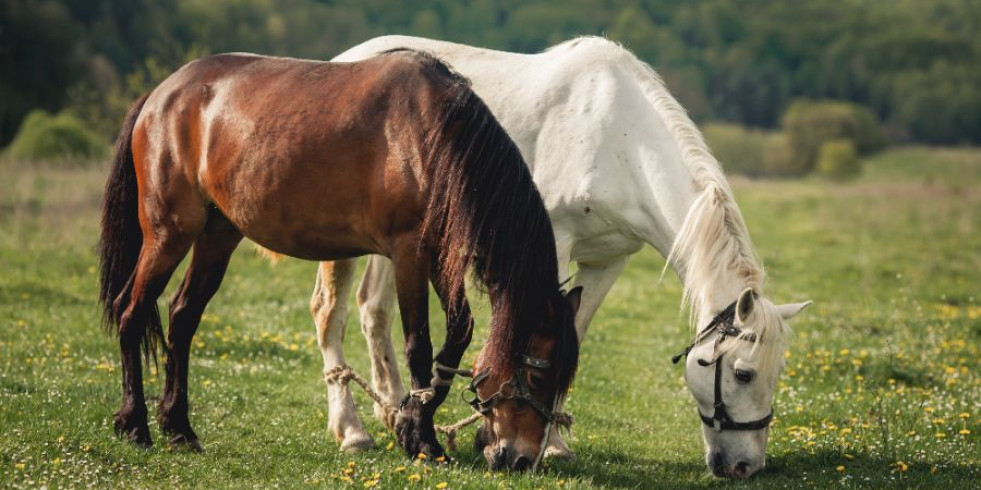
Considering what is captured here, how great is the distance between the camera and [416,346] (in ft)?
17.3

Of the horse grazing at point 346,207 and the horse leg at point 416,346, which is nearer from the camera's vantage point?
the horse grazing at point 346,207

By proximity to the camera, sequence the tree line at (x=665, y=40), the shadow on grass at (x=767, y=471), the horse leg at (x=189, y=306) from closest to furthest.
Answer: the shadow on grass at (x=767, y=471)
the horse leg at (x=189, y=306)
the tree line at (x=665, y=40)

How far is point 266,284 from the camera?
1288 centimetres

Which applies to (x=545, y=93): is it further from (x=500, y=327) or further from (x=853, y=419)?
(x=853, y=419)

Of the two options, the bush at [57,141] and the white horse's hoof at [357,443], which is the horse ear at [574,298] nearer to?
the white horse's hoof at [357,443]

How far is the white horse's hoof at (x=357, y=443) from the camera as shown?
6.02 m

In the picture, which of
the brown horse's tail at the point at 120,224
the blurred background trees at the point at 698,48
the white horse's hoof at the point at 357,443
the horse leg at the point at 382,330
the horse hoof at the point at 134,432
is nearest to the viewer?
the horse hoof at the point at 134,432

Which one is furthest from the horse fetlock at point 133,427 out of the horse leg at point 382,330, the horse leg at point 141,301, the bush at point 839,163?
the bush at point 839,163

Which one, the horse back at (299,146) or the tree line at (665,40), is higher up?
the horse back at (299,146)

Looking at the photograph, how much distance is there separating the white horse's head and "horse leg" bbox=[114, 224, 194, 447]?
10.2 feet

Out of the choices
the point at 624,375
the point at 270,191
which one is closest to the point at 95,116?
the point at 624,375

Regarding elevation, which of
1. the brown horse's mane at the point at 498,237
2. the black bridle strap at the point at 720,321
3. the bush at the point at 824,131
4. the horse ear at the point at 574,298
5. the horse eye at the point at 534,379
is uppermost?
the brown horse's mane at the point at 498,237

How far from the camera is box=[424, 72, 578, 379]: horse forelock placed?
16.1ft

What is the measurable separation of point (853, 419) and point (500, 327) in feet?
11.4
